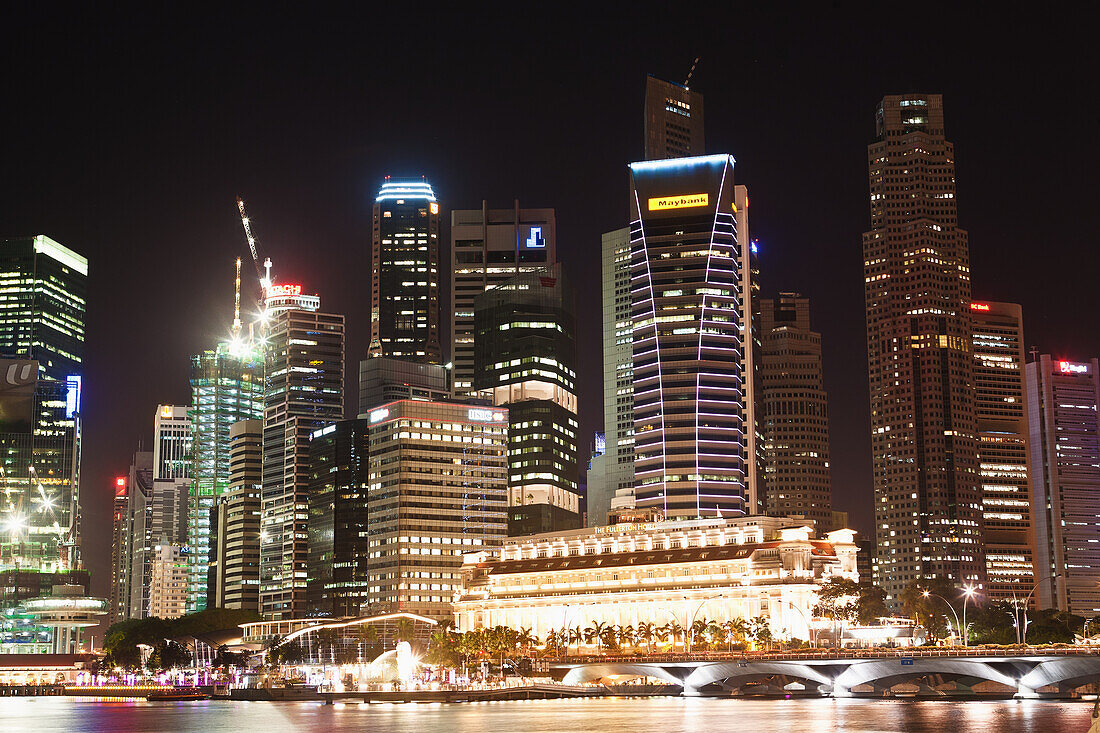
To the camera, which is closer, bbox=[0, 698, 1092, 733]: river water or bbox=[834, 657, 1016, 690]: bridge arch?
bbox=[0, 698, 1092, 733]: river water

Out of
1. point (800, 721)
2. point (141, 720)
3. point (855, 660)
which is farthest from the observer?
point (855, 660)

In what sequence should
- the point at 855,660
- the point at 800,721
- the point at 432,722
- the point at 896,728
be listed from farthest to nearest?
1. the point at 855,660
2. the point at 432,722
3. the point at 800,721
4. the point at 896,728

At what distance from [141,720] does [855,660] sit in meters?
100

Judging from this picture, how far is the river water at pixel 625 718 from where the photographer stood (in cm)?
13725

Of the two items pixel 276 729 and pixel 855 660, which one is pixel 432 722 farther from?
pixel 855 660

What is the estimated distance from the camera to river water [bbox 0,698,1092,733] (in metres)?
137

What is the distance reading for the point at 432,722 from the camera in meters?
158

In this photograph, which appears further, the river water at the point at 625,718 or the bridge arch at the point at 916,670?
the bridge arch at the point at 916,670

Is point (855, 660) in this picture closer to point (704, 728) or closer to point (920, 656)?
point (920, 656)

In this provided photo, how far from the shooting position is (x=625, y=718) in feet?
504

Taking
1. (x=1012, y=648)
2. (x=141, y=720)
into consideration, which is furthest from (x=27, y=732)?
(x=1012, y=648)

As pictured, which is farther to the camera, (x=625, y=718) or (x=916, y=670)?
(x=916, y=670)

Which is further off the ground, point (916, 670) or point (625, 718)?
point (916, 670)

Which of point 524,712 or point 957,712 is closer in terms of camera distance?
point 957,712
